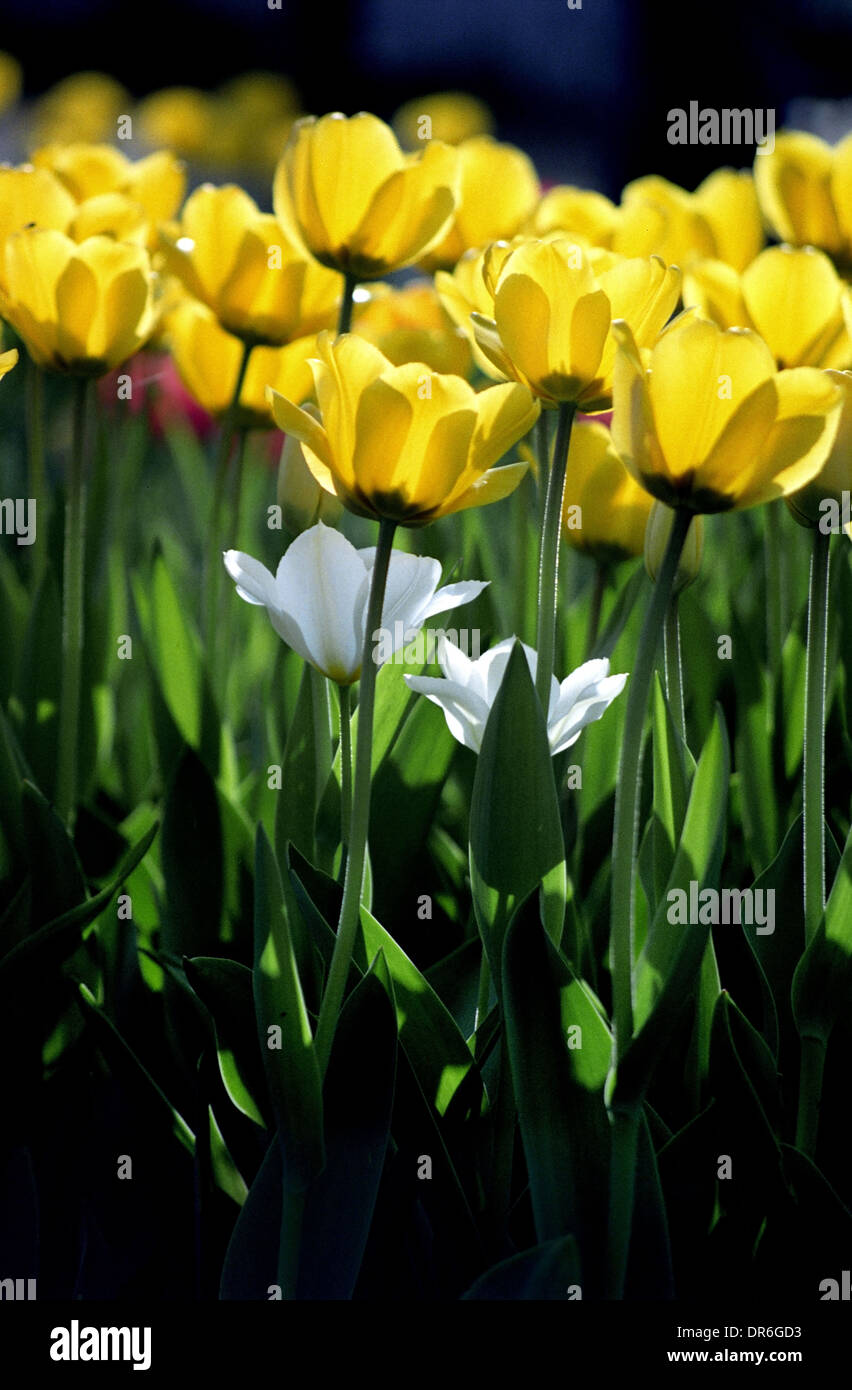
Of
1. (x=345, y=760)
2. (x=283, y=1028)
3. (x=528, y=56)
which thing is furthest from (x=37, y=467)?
(x=528, y=56)

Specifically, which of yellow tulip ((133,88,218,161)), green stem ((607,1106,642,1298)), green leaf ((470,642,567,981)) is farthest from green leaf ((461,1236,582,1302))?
yellow tulip ((133,88,218,161))

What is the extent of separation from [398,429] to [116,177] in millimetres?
794

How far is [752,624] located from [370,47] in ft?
9.62

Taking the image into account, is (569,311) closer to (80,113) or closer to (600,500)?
(600,500)

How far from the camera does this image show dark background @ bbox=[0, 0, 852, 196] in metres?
2.54

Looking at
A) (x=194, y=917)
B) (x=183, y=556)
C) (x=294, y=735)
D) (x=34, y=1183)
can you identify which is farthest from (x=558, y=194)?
(x=34, y=1183)

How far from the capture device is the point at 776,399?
0.52 metres

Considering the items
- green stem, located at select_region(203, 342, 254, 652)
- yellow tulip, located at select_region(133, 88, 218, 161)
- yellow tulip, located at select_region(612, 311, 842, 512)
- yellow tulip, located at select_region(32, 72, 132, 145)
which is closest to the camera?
yellow tulip, located at select_region(612, 311, 842, 512)

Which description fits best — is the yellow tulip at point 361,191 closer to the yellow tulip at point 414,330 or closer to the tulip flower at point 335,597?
the yellow tulip at point 414,330

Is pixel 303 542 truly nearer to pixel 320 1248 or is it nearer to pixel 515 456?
pixel 320 1248

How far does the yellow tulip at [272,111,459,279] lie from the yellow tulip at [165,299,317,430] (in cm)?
18

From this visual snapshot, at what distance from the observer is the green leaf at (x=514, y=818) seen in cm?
60

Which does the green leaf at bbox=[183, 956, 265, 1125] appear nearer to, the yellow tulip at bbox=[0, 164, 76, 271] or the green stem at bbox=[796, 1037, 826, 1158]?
the green stem at bbox=[796, 1037, 826, 1158]

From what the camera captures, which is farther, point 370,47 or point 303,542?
point 370,47
